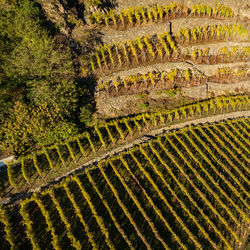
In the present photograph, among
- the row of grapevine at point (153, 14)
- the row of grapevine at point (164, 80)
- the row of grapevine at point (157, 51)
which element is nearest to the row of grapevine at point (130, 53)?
the row of grapevine at point (157, 51)

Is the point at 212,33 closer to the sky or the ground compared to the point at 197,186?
closer to the sky

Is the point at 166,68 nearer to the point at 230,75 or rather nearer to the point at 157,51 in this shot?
the point at 157,51

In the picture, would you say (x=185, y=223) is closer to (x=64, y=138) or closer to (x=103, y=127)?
(x=103, y=127)

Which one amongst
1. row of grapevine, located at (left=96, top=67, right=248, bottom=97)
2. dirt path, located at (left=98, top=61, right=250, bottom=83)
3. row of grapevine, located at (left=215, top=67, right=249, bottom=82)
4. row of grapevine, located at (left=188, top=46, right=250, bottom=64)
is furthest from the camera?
row of grapevine, located at (left=188, top=46, right=250, bottom=64)

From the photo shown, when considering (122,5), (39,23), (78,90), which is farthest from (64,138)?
(122,5)

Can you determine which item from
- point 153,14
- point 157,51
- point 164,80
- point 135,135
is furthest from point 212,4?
point 135,135

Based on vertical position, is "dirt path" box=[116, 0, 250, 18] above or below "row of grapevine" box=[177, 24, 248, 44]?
above

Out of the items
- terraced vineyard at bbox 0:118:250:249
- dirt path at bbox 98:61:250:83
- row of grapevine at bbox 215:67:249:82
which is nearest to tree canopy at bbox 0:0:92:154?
dirt path at bbox 98:61:250:83

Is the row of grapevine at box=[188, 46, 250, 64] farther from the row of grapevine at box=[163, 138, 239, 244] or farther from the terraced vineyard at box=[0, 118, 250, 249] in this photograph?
the row of grapevine at box=[163, 138, 239, 244]
